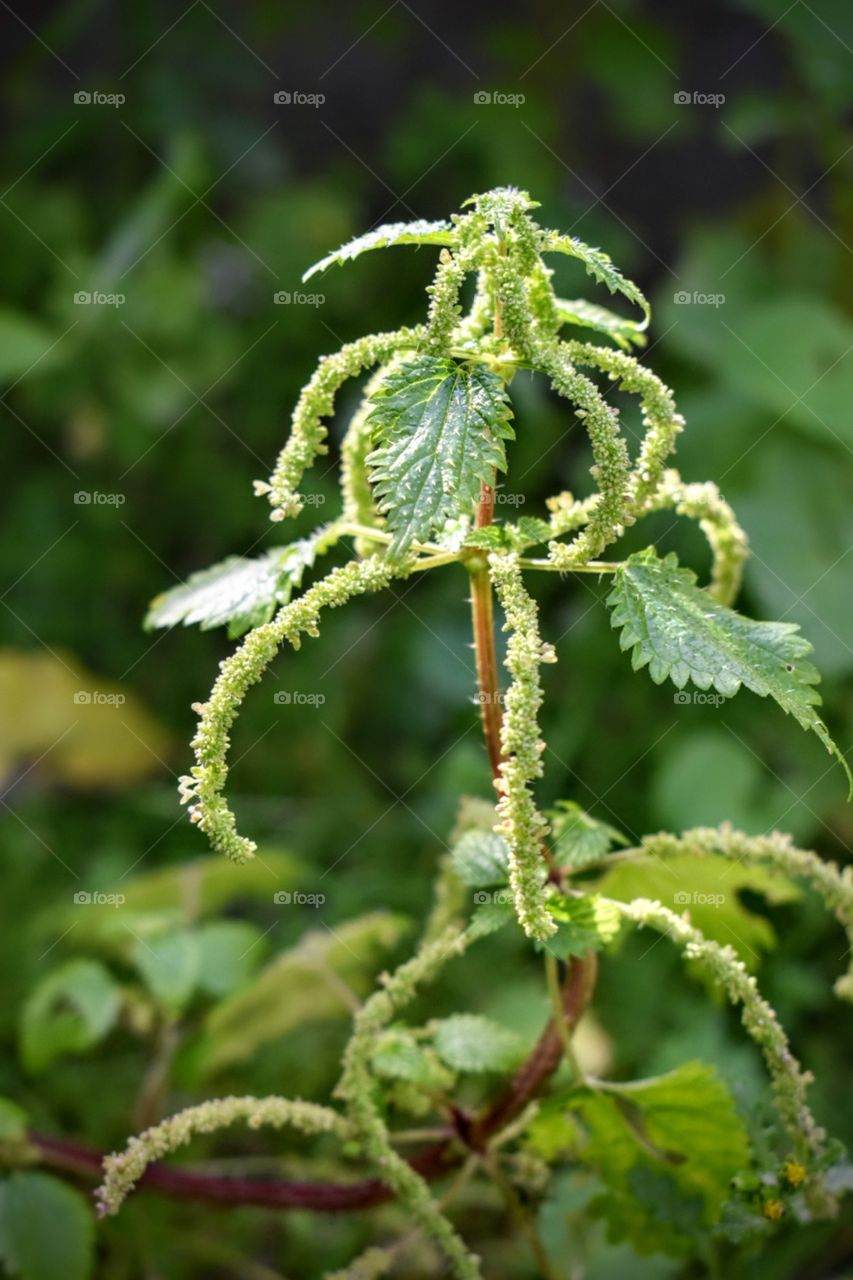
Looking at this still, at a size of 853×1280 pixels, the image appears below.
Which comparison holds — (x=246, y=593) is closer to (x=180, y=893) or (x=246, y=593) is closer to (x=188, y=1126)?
(x=188, y=1126)

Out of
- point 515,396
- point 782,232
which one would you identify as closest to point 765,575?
point 515,396

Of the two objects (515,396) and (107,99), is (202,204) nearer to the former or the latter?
(107,99)
